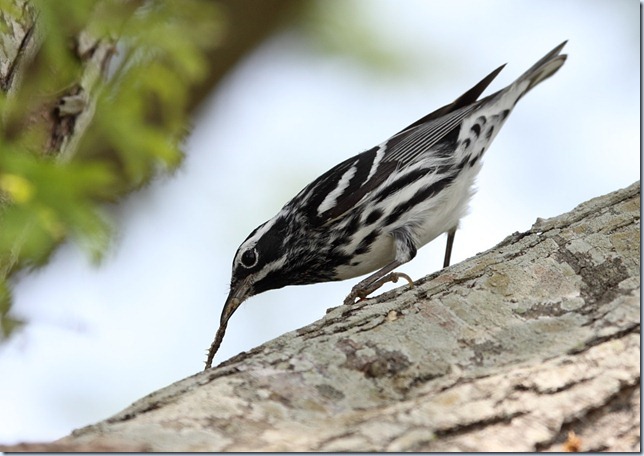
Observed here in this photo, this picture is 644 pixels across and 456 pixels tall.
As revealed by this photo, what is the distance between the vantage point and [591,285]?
2.82 metres

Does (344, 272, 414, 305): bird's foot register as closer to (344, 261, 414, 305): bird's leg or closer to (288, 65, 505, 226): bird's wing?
(344, 261, 414, 305): bird's leg

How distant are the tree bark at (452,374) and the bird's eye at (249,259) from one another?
5.05 feet

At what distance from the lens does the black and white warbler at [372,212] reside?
442 centimetres

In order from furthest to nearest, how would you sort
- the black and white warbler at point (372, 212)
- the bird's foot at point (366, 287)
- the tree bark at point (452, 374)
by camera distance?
the black and white warbler at point (372, 212), the bird's foot at point (366, 287), the tree bark at point (452, 374)

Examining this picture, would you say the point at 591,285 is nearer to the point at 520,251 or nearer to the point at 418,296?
the point at 520,251

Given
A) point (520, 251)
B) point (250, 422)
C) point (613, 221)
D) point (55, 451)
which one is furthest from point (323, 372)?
point (613, 221)

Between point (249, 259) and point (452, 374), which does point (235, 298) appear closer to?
point (249, 259)

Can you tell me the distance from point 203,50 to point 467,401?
373 centimetres

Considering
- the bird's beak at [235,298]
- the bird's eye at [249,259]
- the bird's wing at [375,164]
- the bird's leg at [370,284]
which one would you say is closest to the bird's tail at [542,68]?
the bird's wing at [375,164]

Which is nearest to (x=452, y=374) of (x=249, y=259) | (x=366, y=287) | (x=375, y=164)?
(x=366, y=287)

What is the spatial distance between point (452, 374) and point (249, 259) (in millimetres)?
2186

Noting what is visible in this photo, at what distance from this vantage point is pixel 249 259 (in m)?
4.48

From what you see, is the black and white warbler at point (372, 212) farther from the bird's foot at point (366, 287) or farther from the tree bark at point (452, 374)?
the tree bark at point (452, 374)

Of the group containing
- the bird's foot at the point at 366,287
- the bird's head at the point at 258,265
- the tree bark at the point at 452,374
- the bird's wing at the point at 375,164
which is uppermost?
the bird's wing at the point at 375,164
